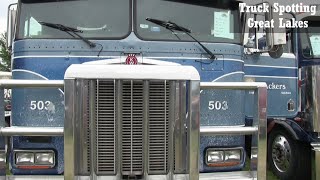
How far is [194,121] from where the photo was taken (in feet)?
13.1

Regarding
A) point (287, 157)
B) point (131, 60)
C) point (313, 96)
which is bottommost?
point (287, 157)

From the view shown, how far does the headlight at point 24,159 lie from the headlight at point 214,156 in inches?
61.8

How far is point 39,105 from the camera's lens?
4.41m

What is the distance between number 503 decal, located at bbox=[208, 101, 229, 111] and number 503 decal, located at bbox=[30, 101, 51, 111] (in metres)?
1.49

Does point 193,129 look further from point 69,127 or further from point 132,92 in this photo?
point 69,127

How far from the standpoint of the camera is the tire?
698cm

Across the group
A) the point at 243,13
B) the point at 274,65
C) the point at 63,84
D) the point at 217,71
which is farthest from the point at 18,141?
the point at 274,65

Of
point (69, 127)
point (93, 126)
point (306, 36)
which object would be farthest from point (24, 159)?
point (306, 36)

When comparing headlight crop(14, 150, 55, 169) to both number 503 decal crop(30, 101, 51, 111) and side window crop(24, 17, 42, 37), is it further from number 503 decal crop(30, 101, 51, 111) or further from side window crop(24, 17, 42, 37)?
side window crop(24, 17, 42, 37)

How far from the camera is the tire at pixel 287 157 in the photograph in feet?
22.9

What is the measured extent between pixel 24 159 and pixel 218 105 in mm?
1830

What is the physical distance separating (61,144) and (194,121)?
1.24 meters

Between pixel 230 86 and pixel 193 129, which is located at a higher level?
pixel 230 86

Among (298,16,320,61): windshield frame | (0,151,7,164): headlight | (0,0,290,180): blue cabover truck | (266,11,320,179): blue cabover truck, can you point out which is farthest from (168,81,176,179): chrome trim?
(298,16,320,61): windshield frame
